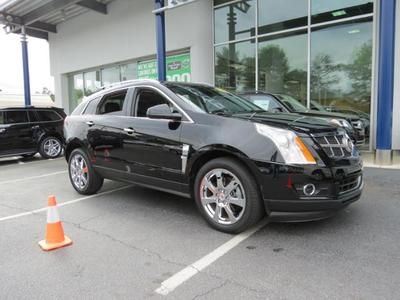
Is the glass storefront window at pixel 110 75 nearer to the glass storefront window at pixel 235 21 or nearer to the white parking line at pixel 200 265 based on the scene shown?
the glass storefront window at pixel 235 21

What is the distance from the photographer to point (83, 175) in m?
5.77

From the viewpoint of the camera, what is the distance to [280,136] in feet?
11.3

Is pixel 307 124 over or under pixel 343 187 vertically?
over

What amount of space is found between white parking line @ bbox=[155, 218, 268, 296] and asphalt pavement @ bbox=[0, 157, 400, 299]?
0.06 feet

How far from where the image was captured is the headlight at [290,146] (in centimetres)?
337

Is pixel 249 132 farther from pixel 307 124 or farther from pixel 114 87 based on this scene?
pixel 114 87

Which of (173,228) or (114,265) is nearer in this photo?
(114,265)

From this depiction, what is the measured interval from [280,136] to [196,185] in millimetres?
1130

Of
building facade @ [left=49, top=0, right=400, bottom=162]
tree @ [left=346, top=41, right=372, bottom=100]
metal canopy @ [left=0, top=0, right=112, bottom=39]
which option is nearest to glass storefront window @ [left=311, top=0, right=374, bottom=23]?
building facade @ [left=49, top=0, right=400, bottom=162]

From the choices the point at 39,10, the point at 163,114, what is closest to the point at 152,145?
the point at 163,114

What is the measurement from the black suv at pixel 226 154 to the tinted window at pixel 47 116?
681 centimetres

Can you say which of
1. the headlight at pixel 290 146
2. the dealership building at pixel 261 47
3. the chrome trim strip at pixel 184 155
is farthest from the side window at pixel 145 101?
the dealership building at pixel 261 47

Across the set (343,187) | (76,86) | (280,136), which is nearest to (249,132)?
(280,136)

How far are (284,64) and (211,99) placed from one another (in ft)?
24.7
